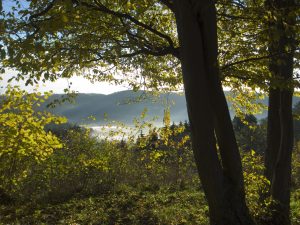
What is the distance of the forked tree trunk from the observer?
5797mm

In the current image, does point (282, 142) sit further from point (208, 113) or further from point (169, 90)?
point (169, 90)

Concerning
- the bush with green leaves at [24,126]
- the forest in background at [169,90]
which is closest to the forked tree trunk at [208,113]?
the forest in background at [169,90]

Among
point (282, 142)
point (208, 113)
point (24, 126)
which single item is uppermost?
point (208, 113)

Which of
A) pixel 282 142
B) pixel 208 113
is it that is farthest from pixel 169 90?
pixel 208 113

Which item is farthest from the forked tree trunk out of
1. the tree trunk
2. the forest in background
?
the tree trunk

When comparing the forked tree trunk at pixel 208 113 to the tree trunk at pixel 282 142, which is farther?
the tree trunk at pixel 282 142

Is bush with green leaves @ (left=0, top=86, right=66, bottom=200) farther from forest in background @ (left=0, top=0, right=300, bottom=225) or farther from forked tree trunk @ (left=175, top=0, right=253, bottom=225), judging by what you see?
Result: forked tree trunk @ (left=175, top=0, right=253, bottom=225)

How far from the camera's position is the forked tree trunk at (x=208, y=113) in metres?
5.80

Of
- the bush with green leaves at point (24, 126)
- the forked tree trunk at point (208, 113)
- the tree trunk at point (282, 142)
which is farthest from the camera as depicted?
the bush with green leaves at point (24, 126)

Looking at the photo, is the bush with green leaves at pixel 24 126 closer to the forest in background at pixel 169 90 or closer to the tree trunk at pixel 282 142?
the forest in background at pixel 169 90

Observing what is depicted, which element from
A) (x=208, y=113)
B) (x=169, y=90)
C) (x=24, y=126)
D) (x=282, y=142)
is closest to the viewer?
(x=208, y=113)

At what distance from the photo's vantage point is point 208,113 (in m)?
5.79

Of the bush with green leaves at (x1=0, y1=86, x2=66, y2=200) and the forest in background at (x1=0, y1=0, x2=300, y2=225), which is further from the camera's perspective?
the bush with green leaves at (x1=0, y1=86, x2=66, y2=200)

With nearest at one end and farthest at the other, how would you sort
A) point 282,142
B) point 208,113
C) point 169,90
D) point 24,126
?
1. point 208,113
2. point 282,142
3. point 24,126
4. point 169,90
